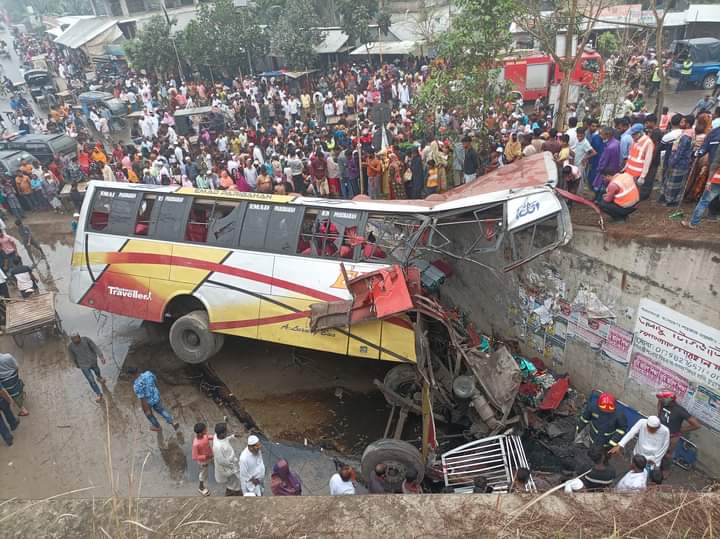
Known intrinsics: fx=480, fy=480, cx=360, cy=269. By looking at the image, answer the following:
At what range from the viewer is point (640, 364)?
6.38m

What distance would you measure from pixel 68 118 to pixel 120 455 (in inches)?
864

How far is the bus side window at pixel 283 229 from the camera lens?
7.43 metres

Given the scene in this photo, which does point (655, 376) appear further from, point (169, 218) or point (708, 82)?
point (708, 82)

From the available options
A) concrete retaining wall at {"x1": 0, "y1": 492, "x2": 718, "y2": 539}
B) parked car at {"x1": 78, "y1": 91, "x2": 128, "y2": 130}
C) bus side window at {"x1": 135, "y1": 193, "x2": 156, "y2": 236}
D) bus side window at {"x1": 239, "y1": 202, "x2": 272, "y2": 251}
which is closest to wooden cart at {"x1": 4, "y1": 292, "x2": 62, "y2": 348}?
bus side window at {"x1": 135, "y1": 193, "x2": 156, "y2": 236}

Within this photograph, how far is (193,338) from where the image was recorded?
26.8 feet

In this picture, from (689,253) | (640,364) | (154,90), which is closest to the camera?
(689,253)

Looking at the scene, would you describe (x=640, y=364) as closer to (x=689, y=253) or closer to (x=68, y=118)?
(x=689, y=253)

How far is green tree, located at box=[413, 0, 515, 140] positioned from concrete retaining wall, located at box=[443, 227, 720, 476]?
192 inches

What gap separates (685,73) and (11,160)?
24.7 meters

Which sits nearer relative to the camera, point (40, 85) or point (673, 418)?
point (673, 418)

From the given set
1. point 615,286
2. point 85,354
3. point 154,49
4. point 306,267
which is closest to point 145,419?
point 85,354

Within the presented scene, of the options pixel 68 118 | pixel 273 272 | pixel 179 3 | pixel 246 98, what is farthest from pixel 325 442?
pixel 179 3

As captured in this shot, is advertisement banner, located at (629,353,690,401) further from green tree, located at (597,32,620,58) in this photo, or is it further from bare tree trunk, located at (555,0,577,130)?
green tree, located at (597,32,620,58)

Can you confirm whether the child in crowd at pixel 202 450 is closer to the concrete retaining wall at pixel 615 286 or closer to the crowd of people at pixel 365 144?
the concrete retaining wall at pixel 615 286
